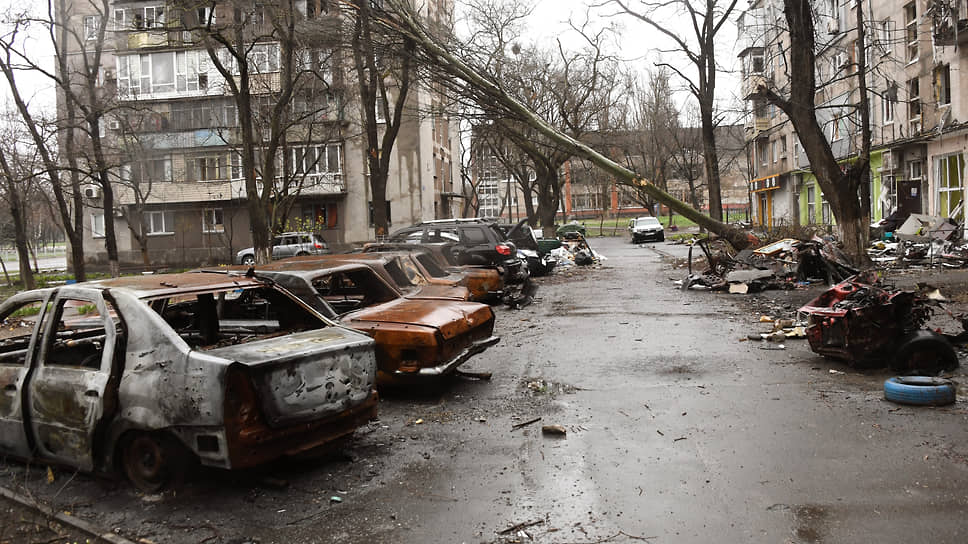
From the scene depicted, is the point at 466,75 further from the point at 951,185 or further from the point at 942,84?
the point at 942,84

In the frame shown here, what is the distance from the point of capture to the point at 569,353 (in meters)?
9.57

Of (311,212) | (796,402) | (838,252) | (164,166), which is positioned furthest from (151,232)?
(796,402)

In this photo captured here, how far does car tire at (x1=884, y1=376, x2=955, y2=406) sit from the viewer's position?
6.24 m

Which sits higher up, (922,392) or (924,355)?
(924,355)

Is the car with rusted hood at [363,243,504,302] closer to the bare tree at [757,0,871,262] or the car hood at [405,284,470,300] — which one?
the car hood at [405,284,470,300]

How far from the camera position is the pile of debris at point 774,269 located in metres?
14.7

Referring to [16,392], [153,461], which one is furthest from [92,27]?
[153,461]

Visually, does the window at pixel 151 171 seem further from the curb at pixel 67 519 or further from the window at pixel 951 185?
the window at pixel 951 185

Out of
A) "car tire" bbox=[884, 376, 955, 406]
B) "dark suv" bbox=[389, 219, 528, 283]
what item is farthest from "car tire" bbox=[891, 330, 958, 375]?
"dark suv" bbox=[389, 219, 528, 283]

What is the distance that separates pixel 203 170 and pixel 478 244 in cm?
3350

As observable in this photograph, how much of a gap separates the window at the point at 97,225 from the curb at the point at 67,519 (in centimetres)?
4668

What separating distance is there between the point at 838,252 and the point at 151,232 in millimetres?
42149

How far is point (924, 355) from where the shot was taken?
727 centimetres

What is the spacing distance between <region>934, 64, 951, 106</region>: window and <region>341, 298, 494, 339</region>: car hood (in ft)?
79.1
